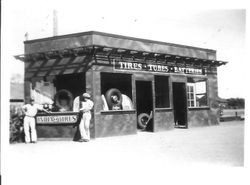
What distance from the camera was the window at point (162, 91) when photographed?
662 inches

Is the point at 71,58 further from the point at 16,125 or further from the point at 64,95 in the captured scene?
the point at 16,125

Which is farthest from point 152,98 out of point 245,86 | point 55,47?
point 245,86

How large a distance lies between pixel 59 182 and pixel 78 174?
575 millimetres

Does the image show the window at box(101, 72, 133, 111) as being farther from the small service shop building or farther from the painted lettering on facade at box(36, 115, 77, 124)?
the painted lettering on facade at box(36, 115, 77, 124)

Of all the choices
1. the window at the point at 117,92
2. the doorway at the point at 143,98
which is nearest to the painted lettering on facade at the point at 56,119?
the window at the point at 117,92

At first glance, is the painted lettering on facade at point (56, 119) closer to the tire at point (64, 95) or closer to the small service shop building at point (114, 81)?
the small service shop building at point (114, 81)

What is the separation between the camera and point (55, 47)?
46.6ft

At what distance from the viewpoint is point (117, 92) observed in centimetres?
1484

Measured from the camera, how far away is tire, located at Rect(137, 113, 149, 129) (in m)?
17.2

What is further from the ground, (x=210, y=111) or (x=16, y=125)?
(x=210, y=111)

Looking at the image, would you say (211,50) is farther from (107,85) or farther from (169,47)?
(107,85)

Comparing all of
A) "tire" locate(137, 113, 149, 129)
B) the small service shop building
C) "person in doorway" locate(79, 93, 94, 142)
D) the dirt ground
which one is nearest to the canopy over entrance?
the small service shop building

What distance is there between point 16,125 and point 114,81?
18.0ft

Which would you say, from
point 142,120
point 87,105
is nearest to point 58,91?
point 87,105
